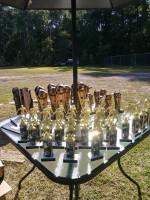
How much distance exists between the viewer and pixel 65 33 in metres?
30.9

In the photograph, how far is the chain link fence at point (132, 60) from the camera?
73.1 ft

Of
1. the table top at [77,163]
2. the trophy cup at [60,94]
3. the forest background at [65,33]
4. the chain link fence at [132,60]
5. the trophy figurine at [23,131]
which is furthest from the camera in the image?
the forest background at [65,33]

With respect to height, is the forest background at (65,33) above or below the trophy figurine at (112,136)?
above

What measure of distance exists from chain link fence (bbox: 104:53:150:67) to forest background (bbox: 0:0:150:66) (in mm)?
2389

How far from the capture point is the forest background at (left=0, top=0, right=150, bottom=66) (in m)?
29.6

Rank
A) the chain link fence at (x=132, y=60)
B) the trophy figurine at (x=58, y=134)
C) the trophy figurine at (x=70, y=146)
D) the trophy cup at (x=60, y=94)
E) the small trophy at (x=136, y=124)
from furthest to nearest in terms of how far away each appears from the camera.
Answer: the chain link fence at (x=132, y=60), the trophy cup at (x=60, y=94), the small trophy at (x=136, y=124), the trophy figurine at (x=58, y=134), the trophy figurine at (x=70, y=146)

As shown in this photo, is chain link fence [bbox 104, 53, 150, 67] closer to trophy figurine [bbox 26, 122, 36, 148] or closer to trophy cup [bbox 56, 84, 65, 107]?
trophy cup [bbox 56, 84, 65, 107]

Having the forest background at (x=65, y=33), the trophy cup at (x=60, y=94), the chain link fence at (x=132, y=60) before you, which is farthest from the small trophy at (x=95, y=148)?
the forest background at (x=65, y=33)

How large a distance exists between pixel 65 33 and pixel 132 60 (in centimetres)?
1251

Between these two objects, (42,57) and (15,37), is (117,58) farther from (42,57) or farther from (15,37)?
(15,37)

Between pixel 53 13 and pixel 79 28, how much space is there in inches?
254

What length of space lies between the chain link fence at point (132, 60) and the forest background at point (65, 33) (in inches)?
94.1

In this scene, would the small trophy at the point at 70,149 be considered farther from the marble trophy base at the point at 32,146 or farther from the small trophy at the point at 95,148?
the marble trophy base at the point at 32,146

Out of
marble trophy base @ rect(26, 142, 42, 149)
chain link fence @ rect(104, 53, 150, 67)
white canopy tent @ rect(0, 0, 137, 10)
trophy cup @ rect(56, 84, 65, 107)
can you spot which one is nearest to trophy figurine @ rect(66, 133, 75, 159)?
marble trophy base @ rect(26, 142, 42, 149)
